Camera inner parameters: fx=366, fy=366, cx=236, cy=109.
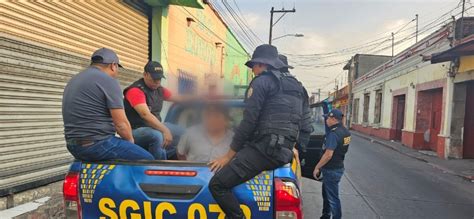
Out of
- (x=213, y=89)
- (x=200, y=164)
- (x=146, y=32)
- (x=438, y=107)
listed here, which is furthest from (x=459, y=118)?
(x=200, y=164)

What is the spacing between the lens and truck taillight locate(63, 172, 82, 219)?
2568 millimetres

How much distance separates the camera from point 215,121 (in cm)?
341

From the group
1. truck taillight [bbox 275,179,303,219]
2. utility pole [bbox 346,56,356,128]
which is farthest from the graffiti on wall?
utility pole [bbox 346,56,356,128]

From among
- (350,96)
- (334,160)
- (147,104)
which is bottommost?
(334,160)

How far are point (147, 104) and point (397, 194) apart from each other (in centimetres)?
557

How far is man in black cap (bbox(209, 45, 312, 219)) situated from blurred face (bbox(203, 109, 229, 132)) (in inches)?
28.2

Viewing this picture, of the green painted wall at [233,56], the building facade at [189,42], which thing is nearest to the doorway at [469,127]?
the building facade at [189,42]

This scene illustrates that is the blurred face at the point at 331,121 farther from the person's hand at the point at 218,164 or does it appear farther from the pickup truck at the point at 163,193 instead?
the person's hand at the point at 218,164

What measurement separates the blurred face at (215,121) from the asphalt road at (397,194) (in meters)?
2.65

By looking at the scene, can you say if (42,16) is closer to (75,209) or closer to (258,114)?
(75,209)

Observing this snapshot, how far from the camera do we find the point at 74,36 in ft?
20.9

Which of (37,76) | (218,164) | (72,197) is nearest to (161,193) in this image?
(218,164)

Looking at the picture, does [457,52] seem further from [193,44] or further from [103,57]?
[103,57]

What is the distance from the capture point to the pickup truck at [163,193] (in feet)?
8.07
